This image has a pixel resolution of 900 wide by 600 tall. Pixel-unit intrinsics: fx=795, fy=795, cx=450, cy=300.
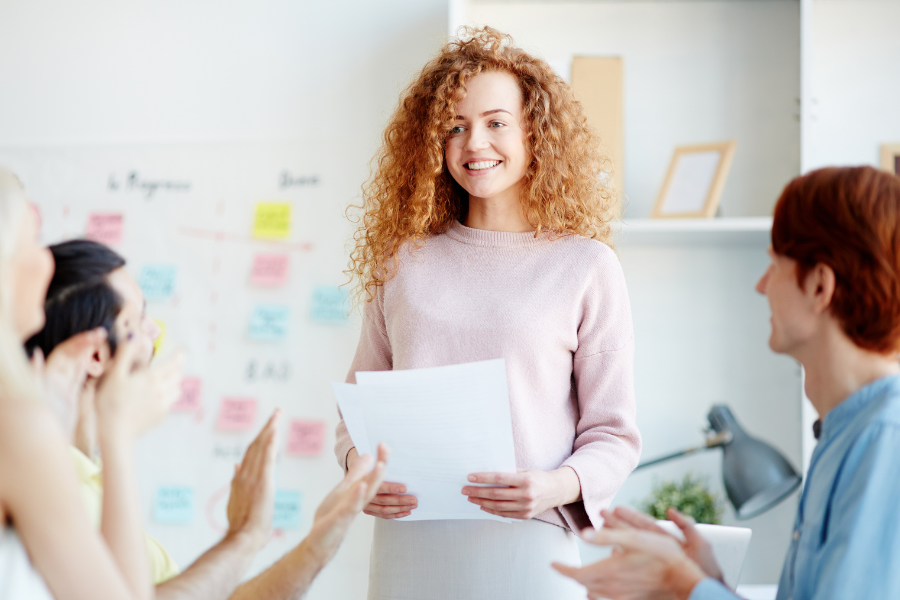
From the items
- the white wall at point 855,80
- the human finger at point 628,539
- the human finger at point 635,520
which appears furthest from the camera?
the white wall at point 855,80

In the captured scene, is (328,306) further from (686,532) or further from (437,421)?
(686,532)

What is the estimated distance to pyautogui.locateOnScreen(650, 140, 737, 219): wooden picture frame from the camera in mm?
2113

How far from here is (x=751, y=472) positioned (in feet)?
6.64

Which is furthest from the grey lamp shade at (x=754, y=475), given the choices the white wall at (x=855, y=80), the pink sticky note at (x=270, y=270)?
the pink sticky note at (x=270, y=270)

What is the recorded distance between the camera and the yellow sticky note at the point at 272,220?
2393mm

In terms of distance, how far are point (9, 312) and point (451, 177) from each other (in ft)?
3.20

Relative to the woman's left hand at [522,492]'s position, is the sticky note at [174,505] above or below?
below

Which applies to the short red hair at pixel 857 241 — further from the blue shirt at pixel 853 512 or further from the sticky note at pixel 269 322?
the sticky note at pixel 269 322

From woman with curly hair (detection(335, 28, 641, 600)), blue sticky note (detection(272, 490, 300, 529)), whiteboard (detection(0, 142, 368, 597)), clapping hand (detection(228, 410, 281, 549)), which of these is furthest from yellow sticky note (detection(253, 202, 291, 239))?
clapping hand (detection(228, 410, 281, 549))

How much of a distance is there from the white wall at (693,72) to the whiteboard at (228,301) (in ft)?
2.64

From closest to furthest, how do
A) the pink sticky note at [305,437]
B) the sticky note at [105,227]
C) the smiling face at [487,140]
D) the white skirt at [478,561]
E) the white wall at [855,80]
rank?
the white skirt at [478,561]
the smiling face at [487,140]
the white wall at [855,80]
the pink sticky note at [305,437]
the sticky note at [105,227]

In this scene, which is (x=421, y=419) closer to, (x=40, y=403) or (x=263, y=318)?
(x=40, y=403)

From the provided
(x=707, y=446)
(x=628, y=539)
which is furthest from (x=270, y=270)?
(x=628, y=539)

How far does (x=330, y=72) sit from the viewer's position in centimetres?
241
